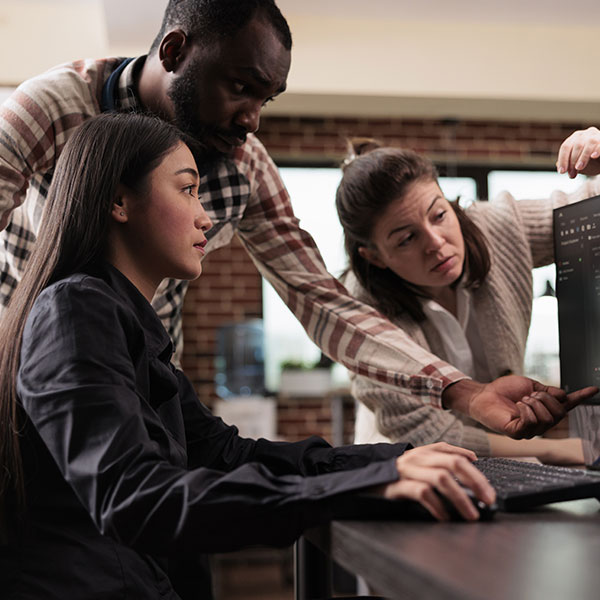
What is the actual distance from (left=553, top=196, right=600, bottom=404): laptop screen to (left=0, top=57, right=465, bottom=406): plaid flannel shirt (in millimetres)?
196

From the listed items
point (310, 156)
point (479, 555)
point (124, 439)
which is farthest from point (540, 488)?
point (310, 156)

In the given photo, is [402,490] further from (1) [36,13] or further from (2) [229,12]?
(1) [36,13]

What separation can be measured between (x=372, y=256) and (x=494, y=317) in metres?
0.28

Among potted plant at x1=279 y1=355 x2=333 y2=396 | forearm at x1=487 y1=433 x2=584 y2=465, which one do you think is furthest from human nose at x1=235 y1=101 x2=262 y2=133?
potted plant at x1=279 y1=355 x2=333 y2=396

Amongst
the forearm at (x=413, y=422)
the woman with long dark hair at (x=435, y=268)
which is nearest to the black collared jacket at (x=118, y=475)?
the forearm at (x=413, y=422)

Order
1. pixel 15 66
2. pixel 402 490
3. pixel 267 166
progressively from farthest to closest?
pixel 15 66
pixel 267 166
pixel 402 490

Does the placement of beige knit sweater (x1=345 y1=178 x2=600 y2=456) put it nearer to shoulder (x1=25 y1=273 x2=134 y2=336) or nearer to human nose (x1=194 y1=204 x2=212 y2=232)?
human nose (x1=194 y1=204 x2=212 y2=232)

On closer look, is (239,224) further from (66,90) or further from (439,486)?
(439,486)

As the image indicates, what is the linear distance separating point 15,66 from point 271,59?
313 cm

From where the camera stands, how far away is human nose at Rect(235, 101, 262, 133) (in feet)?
4.25

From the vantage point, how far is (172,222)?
3.19 feet

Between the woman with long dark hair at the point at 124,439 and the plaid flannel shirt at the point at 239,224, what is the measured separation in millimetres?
273

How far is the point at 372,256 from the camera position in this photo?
1.64m

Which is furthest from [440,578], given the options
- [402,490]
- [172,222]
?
[172,222]
